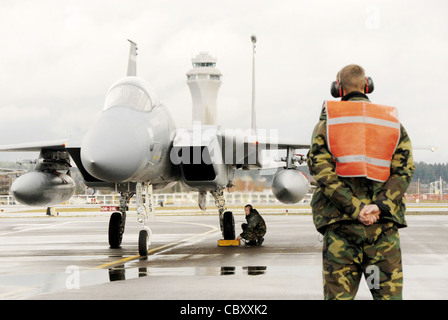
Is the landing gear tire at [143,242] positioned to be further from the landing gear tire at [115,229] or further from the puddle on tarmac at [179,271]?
the landing gear tire at [115,229]

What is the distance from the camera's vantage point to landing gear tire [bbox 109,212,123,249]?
15.6 metres

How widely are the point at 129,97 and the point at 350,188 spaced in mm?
8620

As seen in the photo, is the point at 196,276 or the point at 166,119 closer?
the point at 196,276

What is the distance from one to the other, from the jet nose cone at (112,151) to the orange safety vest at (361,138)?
7013 mm

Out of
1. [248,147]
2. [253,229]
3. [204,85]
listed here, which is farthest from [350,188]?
[204,85]

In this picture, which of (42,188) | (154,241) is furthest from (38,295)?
(154,241)

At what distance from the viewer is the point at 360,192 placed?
4617 mm

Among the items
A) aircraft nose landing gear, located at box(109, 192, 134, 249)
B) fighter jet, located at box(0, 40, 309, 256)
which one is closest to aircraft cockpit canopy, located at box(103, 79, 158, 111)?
fighter jet, located at box(0, 40, 309, 256)

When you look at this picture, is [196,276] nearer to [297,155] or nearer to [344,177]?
[344,177]

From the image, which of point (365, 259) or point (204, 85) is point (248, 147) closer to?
point (365, 259)

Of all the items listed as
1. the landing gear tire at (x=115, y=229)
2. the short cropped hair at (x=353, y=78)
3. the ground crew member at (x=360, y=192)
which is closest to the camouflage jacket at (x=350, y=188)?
the ground crew member at (x=360, y=192)
